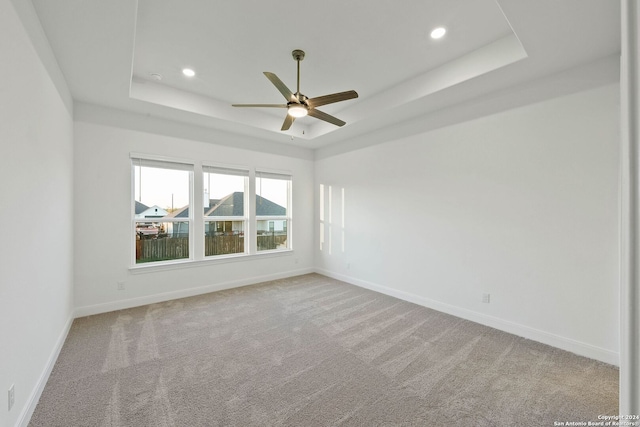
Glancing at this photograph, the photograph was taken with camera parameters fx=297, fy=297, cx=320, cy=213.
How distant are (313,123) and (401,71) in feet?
7.04

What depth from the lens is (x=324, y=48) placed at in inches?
123

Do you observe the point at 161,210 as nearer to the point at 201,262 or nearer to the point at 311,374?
the point at 201,262

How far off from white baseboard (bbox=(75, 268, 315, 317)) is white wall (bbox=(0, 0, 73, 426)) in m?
0.88

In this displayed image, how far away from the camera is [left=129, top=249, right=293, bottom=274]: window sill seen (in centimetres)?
433

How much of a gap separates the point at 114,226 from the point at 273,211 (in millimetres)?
2642

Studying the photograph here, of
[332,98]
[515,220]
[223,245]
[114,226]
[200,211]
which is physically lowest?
[223,245]

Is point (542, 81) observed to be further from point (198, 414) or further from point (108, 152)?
point (108, 152)

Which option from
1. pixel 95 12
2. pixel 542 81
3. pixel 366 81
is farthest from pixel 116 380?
pixel 542 81

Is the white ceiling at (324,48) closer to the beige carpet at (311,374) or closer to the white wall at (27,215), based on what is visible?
the white wall at (27,215)

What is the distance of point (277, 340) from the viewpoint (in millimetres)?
3211

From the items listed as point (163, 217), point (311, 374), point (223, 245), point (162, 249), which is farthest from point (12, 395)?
point (223, 245)

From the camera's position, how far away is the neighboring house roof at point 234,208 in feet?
15.8

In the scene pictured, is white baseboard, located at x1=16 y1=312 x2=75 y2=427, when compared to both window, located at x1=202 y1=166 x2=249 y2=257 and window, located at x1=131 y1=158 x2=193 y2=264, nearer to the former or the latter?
window, located at x1=131 y1=158 x2=193 y2=264

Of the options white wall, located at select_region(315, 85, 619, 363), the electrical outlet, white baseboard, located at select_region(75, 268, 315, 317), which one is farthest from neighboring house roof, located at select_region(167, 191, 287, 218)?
the electrical outlet
